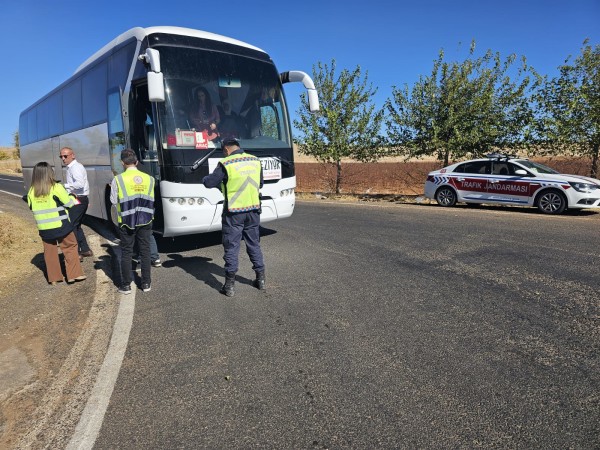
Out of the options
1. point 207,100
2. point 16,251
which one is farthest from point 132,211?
point 16,251

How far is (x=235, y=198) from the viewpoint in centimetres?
489

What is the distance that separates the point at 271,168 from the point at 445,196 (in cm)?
888

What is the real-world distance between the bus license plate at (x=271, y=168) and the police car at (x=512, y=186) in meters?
8.36

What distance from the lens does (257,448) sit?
234 cm

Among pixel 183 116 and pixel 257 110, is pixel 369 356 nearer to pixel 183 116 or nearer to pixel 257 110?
pixel 183 116

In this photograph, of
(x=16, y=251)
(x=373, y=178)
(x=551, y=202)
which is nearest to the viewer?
(x=16, y=251)

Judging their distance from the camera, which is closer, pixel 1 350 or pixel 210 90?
pixel 1 350

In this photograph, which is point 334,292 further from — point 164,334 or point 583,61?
point 583,61

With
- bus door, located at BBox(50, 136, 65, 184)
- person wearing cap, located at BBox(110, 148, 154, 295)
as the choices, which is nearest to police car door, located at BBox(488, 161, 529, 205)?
person wearing cap, located at BBox(110, 148, 154, 295)

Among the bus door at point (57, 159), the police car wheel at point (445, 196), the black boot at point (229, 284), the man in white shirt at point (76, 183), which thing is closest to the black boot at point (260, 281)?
the black boot at point (229, 284)

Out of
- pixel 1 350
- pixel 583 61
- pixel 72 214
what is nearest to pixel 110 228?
pixel 72 214

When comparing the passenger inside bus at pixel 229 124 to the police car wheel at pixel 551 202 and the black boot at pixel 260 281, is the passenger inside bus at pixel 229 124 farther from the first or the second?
the police car wheel at pixel 551 202

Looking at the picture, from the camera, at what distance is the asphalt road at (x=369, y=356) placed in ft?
8.13

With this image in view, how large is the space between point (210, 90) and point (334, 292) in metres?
4.10
